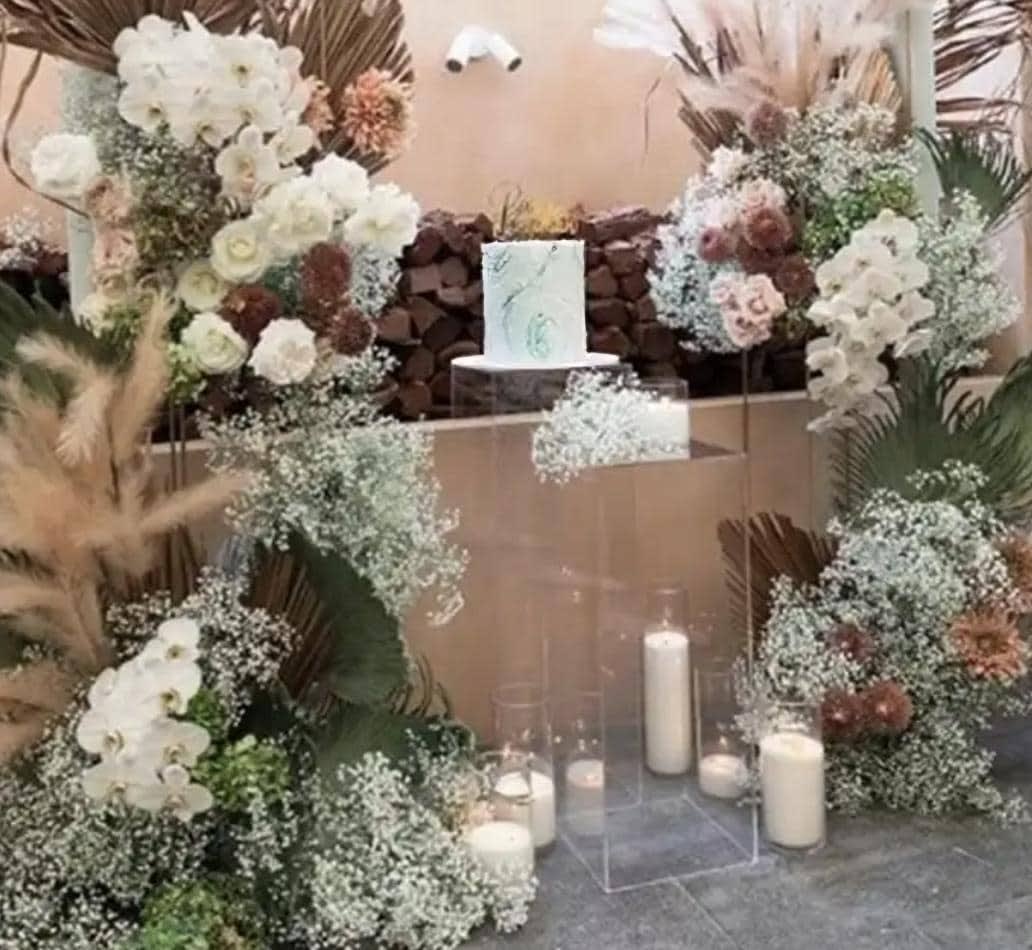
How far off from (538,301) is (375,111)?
41 centimetres

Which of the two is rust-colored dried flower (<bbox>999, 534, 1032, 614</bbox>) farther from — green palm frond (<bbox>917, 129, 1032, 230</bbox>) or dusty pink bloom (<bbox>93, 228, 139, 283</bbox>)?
dusty pink bloom (<bbox>93, 228, 139, 283</bbox>)

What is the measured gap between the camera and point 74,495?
1727mm

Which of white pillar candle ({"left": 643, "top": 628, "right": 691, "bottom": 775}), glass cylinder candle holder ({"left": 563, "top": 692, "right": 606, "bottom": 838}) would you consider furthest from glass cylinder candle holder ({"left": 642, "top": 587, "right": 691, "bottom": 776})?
glass cylinder candle holder ({"left": 563, "top": 692, "right": 606, "bottom": 838})

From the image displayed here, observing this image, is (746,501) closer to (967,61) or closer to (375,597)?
(375,597)

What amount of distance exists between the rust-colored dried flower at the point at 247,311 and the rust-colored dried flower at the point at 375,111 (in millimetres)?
315

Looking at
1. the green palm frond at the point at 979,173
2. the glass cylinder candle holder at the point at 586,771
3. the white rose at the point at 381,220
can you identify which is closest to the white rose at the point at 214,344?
the white rose at the point at 381,220

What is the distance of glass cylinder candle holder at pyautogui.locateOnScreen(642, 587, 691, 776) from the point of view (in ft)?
7.42

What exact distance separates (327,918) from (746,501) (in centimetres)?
101

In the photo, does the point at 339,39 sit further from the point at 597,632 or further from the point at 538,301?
the point at 597,632

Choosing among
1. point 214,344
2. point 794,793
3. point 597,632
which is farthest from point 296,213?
point 794,793

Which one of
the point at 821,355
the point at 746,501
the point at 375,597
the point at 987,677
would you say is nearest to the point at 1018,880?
the point at 987,677

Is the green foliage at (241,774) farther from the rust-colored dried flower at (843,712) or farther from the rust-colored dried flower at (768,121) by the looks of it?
the rust-colored dried flower at (768,121)

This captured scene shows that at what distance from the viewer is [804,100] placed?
94.0 inches

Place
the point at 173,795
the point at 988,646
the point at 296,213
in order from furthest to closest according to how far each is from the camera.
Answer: the point at 988,646, the point at 296,213, the point at 173,795
